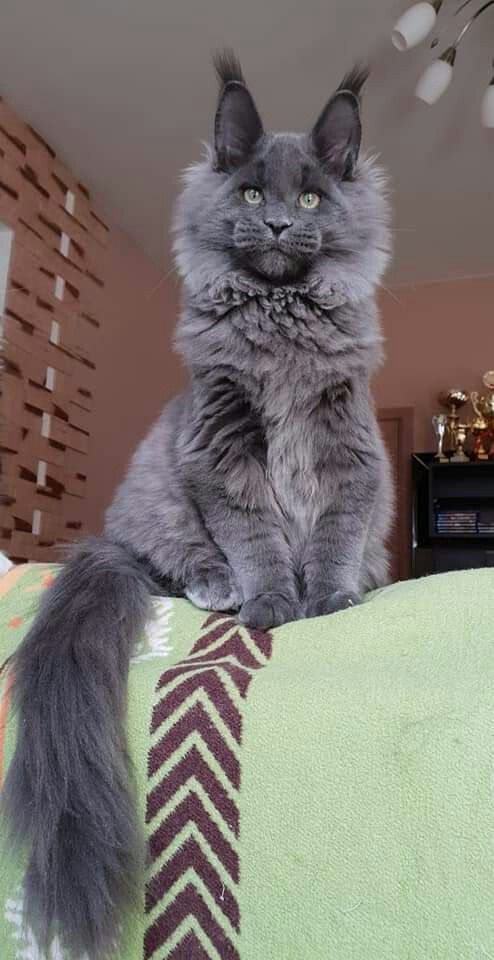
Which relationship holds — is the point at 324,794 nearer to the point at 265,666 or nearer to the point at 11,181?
the point at 265,666

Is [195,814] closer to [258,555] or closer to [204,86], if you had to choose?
[258,555]

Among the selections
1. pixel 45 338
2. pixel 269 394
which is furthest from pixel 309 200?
pixel 45 338

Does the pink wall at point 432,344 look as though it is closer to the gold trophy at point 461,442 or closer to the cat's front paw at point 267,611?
the gold trophy at point 461,442

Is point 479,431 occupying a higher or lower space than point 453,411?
lower

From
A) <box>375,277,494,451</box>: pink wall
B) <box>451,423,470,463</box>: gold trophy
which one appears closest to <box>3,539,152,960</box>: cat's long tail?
<box>451,423,470,463</box>: gold trophy

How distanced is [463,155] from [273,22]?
3.66 ft

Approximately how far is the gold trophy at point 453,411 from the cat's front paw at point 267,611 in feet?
11.7

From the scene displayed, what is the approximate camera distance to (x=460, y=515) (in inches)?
157

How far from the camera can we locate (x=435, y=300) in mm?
4609

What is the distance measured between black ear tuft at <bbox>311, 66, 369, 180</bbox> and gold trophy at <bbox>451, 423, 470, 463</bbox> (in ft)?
10.3

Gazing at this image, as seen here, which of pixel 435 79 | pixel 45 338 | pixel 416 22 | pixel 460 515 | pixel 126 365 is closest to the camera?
pixel 416 22

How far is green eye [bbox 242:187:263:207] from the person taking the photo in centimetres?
102

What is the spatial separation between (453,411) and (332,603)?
3687mm

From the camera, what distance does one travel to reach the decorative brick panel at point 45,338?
3107 millimetres
